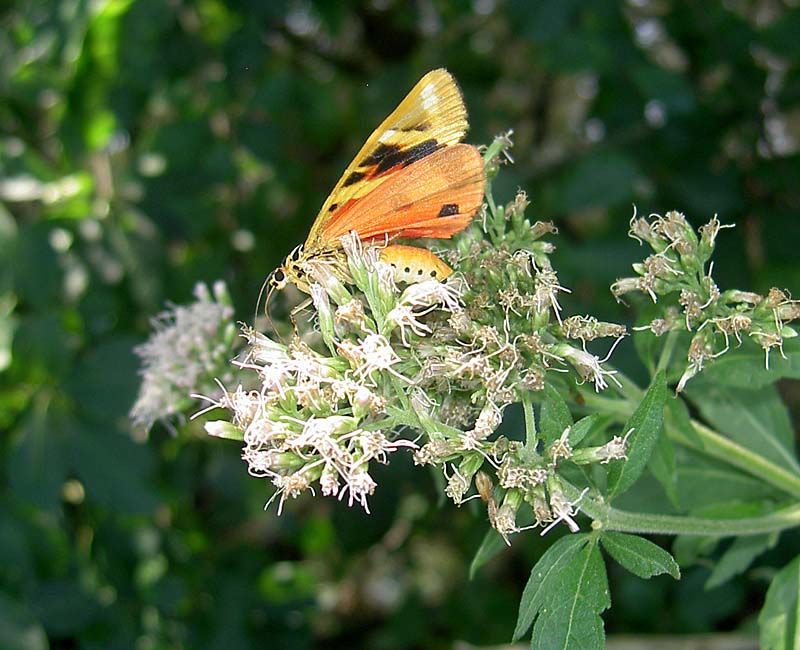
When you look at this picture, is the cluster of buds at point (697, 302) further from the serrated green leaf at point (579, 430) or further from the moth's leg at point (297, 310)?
the moth's leg at point (297, 310)

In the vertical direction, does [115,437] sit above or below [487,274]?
below

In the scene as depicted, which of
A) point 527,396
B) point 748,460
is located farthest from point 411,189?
point 748,460

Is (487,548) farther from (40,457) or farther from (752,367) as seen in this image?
(40,457)

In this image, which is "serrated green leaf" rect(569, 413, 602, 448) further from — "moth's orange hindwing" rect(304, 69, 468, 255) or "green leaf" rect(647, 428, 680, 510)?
"moth's orange hindwing" rect(304, 69, 468, 255)

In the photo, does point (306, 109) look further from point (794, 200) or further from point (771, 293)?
point (771, 293)

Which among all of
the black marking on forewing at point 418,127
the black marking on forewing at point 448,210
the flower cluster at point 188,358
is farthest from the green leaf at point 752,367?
the flower cluster at point 188,358

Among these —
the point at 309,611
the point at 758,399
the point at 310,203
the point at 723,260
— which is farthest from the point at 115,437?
the point at 723,260
